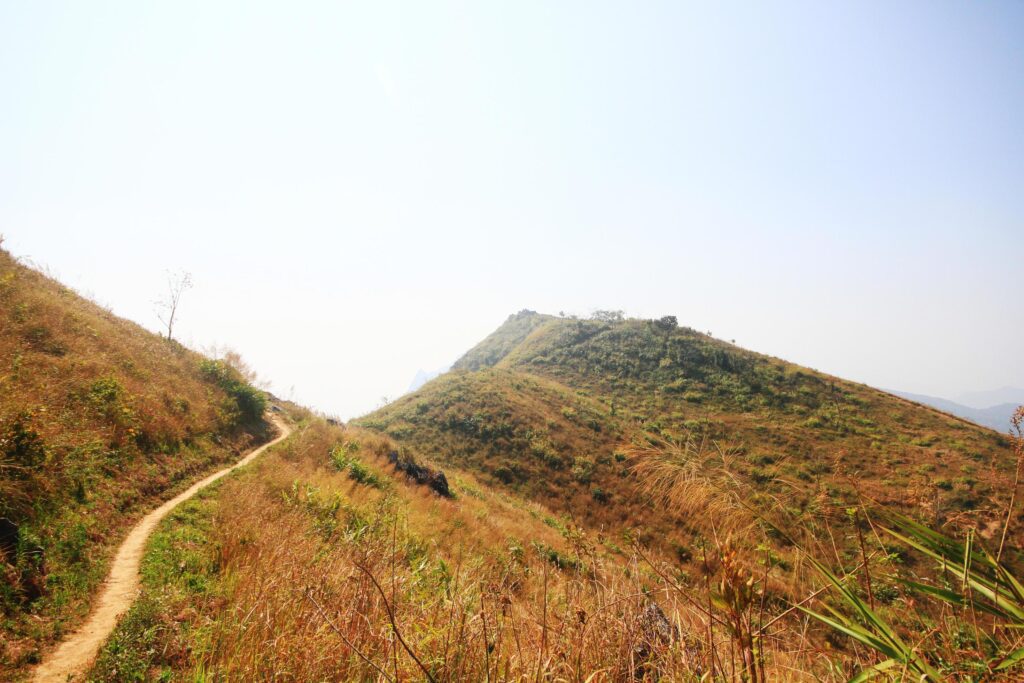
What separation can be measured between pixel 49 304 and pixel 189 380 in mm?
4812

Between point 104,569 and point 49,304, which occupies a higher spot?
point 49,304

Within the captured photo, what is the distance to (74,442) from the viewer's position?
8.27m

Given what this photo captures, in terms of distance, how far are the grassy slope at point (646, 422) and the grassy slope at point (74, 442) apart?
41.7 feet

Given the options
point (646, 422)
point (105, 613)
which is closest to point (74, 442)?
point (105, 613)

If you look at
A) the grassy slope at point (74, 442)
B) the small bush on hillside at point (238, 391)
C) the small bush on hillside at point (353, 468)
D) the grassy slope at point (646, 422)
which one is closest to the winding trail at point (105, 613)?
the grassy slope at point (74, 442)

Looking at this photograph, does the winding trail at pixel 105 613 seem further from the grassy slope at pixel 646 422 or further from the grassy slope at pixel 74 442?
the grassy slope at pixel 646 422

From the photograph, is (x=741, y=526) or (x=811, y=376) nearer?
(x=741, y=526)

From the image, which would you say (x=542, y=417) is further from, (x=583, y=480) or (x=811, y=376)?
(x=811, y=376)

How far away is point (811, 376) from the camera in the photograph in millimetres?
43406

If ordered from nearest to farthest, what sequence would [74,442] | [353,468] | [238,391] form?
[74,442]
[353,468]
[238,391]

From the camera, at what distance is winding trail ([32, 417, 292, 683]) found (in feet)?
14.2

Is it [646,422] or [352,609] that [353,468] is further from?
[646,422]

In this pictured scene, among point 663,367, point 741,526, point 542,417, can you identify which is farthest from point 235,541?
point 663,367

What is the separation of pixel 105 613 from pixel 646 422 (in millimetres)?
33889
